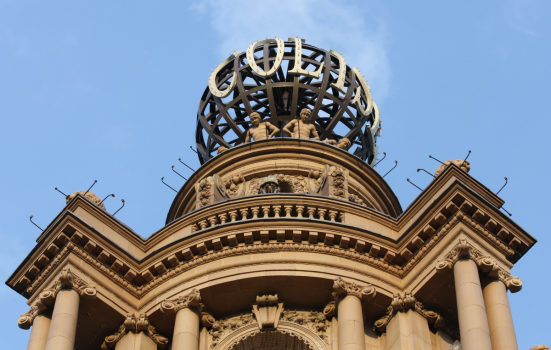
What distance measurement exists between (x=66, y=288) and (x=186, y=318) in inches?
150

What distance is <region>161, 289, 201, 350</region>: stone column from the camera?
3250cm

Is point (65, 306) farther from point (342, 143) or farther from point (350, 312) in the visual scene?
point (342, 143)

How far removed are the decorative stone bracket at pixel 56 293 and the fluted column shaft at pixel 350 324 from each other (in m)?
7.68

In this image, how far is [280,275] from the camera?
111ft

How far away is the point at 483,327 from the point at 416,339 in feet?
9.62

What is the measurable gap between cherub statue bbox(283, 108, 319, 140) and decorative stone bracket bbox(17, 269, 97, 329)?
16072 mm

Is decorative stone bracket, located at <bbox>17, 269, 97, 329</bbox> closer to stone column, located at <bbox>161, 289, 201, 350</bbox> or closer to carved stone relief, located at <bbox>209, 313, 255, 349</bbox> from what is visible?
stone column, located at <bbox>161, 289, 201, 350</bbox>

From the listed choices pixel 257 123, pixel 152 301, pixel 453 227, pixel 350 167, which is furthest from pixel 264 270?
pixel 257 123

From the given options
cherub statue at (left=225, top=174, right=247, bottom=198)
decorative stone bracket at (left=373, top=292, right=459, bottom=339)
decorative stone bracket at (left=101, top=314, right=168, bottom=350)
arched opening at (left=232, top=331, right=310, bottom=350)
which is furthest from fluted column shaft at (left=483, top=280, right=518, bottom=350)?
cherub statue at (left=225, top=174, right=247, bottom=198)

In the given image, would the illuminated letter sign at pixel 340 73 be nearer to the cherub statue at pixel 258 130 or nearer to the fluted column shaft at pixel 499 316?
the cherub statue at pixel 258 130

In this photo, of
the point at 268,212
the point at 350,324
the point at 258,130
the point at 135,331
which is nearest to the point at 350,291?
the point at 350,324

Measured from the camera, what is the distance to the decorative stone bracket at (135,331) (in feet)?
111

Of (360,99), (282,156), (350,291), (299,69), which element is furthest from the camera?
(360,99)

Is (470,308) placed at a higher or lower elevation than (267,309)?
lower
